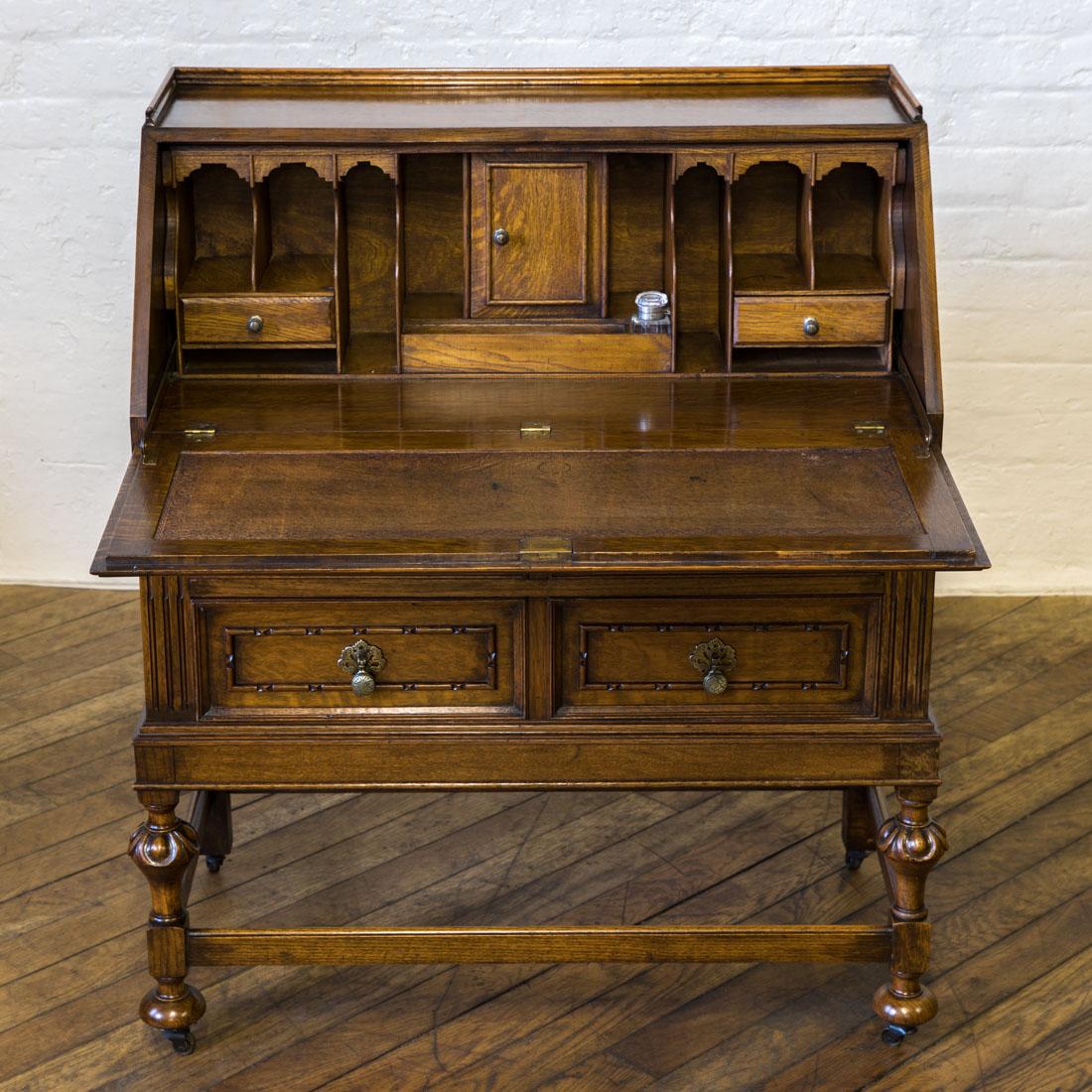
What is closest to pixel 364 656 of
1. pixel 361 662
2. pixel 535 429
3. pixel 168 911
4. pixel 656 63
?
pixel 361 662

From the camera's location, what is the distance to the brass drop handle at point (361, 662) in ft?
9.10

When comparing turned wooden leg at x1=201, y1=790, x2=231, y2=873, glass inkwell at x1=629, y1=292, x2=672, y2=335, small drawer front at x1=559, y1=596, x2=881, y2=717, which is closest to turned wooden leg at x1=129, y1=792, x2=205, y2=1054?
turned wooden leg at x1=201, y1=790, x2=231, y2=873

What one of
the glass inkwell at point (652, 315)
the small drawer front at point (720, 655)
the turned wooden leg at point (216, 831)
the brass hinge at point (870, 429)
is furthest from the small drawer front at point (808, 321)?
the turned wooden leg at point (216, 831)

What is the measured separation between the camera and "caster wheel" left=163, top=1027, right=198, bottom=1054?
304 cm

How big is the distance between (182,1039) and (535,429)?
1241mm

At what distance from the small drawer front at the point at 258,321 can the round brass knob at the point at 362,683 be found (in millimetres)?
687

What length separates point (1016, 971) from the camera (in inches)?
128


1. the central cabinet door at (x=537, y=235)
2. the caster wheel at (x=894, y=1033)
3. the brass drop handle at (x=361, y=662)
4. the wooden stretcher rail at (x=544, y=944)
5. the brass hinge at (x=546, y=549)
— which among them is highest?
the central cabinet door at (x=537, y=235)

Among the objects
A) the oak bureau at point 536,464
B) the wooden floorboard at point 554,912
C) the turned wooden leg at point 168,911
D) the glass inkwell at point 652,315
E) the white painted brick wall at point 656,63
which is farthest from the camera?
the white painted brick wall at point 656,63

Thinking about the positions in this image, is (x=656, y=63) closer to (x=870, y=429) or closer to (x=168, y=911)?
(x=870, y=429)

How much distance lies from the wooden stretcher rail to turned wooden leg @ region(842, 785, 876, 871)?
0.50m

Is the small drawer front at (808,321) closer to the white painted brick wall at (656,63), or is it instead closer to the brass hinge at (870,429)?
the brass hinge at (870,429)

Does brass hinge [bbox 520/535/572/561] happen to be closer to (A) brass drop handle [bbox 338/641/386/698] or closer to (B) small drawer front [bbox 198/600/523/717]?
(B) small drawer front [bbox 198/600/523/717]

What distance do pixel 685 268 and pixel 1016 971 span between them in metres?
1.47
